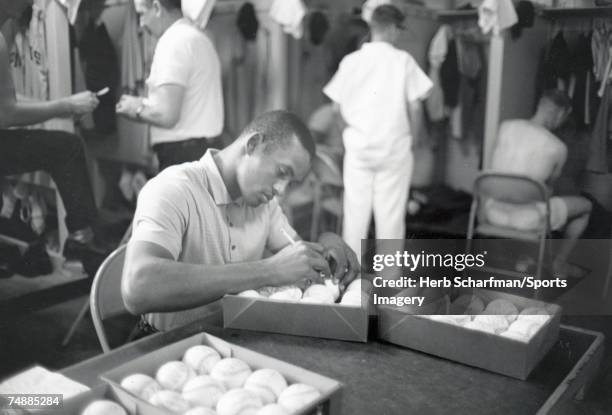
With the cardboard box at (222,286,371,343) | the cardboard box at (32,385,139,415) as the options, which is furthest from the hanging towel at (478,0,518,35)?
the cardboard box at (32,385,139,415)

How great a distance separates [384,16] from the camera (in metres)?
2.46

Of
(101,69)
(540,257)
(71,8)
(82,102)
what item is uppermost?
(71,8)

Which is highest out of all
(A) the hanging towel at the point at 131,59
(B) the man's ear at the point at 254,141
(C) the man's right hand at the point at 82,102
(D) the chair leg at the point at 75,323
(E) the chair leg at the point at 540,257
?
(A) the hanging towel at the point at 131,59

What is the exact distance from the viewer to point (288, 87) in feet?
8.08

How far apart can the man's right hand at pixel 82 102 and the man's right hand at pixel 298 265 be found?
3.09ft

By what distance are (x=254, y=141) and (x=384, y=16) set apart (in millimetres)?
1222

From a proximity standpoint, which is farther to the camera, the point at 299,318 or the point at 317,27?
the point at 317,27

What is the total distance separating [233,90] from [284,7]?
40 cm

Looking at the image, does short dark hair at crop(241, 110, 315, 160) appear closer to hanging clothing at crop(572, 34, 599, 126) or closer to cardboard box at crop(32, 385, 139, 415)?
cardboard box at crop(32, 385, 139, 415)

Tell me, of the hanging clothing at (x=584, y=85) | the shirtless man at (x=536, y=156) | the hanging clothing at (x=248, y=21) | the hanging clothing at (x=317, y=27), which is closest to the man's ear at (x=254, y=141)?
the hanging clothing at (x=248, y=21)

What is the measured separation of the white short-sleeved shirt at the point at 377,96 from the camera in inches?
97.8

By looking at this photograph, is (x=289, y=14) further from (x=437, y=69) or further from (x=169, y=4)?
(x=437, y=69)

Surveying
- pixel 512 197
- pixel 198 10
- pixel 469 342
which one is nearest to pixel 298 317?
pixel 469 342

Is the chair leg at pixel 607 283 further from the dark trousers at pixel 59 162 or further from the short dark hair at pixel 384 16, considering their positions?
the dark trousers at pixel 59 162
